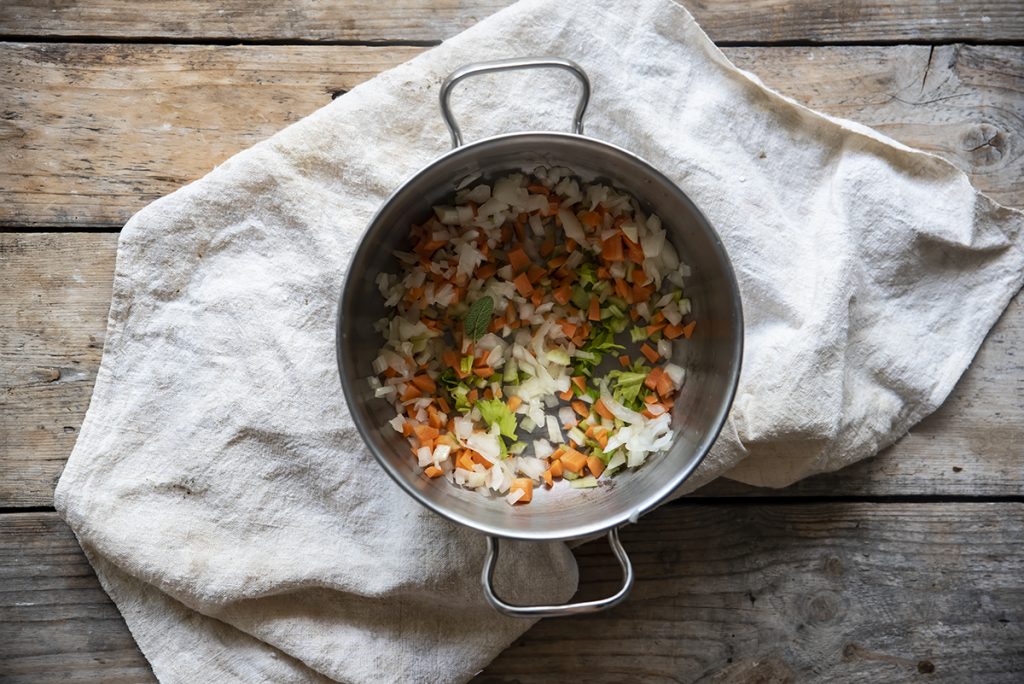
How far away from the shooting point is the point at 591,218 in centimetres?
128

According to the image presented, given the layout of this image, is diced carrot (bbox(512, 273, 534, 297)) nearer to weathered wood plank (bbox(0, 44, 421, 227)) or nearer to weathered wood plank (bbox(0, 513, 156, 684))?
weathered wood plank (bbox(0, 44, 421, 227))

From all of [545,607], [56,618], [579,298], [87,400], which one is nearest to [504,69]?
[579,298]

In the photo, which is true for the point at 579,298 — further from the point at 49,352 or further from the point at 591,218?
the point at 49,352

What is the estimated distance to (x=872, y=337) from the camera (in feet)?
4.33

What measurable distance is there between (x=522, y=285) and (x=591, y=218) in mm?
152

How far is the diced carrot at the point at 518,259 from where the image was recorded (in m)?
1.29

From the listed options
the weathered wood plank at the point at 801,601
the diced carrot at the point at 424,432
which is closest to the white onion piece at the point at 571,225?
the diced carrot at the point at 424,432

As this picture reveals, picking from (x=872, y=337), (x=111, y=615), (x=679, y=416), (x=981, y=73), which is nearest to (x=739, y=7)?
(x=981, y=73)

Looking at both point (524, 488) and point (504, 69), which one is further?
point (524, 488)

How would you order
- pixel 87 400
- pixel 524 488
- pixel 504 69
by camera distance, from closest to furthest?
pixel 504 69
pixel 524 488
pixel 87 400

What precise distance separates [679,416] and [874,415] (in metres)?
0.33

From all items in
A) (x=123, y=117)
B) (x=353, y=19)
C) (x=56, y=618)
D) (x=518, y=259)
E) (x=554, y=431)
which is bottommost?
(x=56, y=618)

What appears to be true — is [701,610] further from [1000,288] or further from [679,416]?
[1000,288]

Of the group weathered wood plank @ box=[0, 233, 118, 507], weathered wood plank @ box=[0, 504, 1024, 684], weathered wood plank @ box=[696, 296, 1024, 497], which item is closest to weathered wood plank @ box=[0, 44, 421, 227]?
weathered wood plank @ box=[0, 233, 118, 507]
